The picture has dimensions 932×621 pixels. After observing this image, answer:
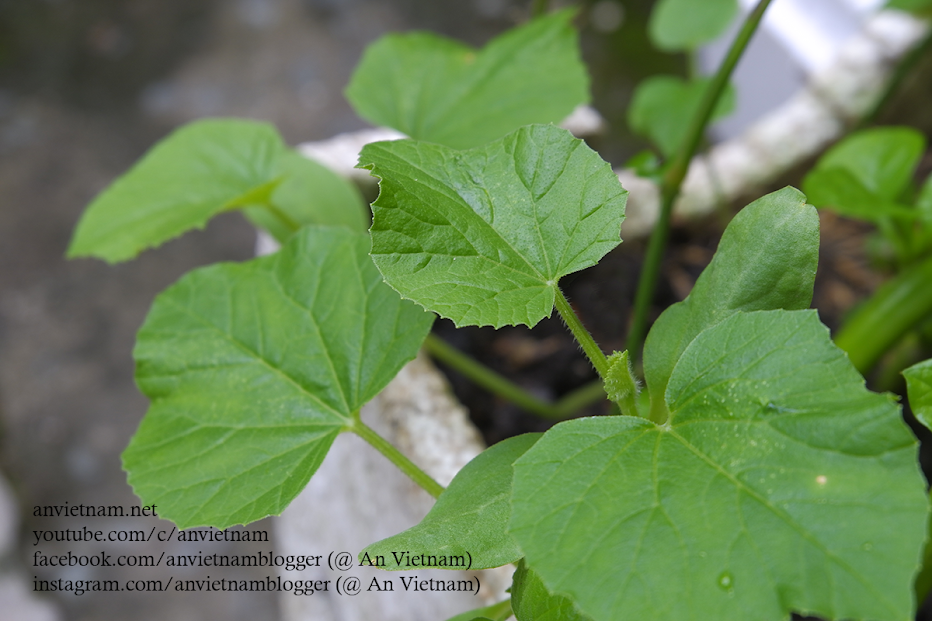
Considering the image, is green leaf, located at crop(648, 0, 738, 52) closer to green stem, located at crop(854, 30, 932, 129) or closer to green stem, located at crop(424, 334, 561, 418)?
green stem, located at crop(854, 30, 932, 129)

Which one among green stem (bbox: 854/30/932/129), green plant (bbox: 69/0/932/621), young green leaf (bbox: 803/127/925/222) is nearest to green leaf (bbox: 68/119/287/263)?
green plant (bbox: 69/0/932/621)

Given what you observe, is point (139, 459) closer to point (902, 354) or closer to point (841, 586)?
point (841, 586)

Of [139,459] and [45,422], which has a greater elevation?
[139,459]

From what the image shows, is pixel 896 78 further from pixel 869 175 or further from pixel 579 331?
pixel 579 331

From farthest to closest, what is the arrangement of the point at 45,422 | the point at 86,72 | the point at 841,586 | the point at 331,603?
the point at 86,72 → the point at 45,422 → the point at 331,603 → the point at 841,586

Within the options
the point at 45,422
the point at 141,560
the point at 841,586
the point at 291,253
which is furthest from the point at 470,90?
the point at 45,422

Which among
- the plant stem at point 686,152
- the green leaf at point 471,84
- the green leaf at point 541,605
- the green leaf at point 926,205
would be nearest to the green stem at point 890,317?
the green leaf at point 926,205
